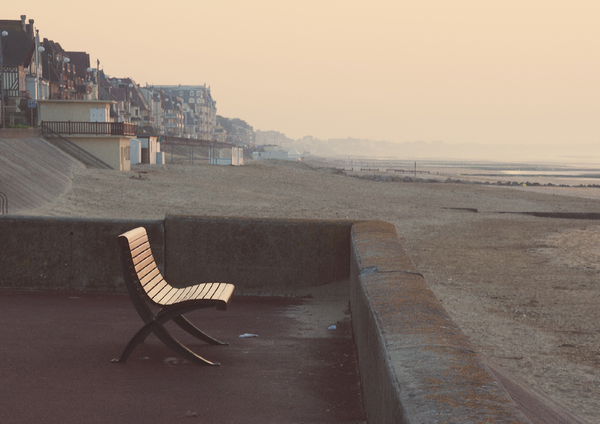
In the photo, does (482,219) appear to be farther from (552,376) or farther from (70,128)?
(70,128)

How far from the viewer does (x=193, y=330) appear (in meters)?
5.55

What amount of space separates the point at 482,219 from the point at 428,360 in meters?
23.2

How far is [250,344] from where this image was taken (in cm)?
579

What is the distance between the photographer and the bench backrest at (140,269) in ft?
16.1

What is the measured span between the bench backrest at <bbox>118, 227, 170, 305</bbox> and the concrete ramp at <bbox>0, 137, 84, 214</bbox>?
15.2 meters

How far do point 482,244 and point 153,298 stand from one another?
46.6 ft

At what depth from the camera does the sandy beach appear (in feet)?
24.3

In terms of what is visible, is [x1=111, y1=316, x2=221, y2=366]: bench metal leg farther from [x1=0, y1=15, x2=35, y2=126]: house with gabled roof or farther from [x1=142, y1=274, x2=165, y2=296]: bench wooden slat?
[x1=0, y1=15, x2=35, y2=126]: house with gabled roof

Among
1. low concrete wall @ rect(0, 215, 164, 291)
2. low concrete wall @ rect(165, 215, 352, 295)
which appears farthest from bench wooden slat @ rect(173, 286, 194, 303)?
low concrete wall @ rect(0, 215, 164, 291)

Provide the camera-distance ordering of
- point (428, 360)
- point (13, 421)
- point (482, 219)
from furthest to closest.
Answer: point (482, 219)
point (13, 421)
point (428, 360)

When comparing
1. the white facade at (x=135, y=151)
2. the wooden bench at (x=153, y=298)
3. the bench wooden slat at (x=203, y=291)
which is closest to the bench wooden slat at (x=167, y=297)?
the wooden bench at (x=153, y=298)

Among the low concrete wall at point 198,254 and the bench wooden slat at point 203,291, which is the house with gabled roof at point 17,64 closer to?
the low concrete wall at point 198,254

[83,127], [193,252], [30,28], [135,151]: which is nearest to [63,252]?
[193,252]

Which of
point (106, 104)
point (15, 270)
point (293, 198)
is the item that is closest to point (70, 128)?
point (106, 104)
